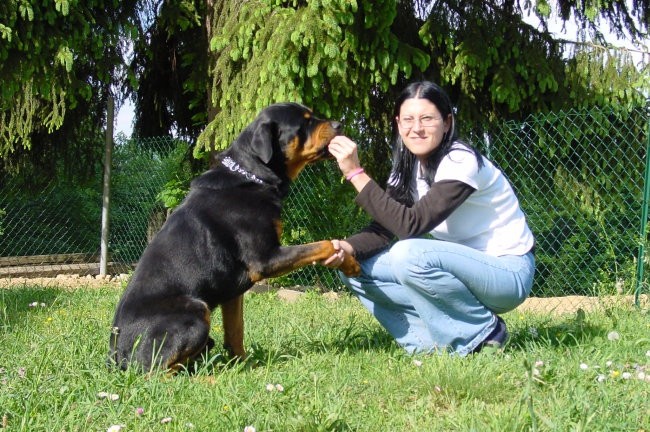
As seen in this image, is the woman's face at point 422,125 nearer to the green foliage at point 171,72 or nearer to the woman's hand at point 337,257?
the woman's hand at point 337,257

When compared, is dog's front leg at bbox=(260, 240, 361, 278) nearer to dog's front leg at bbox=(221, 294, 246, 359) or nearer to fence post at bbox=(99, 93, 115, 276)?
dog's front leg at bbox=(221, 294, 246, 359)

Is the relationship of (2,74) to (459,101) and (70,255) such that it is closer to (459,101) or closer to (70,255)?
(70,255)

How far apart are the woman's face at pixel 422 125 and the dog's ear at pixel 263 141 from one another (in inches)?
26.5

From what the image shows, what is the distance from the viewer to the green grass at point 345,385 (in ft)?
7.63

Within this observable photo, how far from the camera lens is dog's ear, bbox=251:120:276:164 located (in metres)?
3.50

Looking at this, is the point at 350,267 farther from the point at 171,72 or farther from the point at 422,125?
the point at 171,72

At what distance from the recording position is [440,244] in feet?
10.9

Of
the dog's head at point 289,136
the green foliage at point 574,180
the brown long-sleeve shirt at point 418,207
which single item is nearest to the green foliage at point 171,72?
the green foliage at point 574,180

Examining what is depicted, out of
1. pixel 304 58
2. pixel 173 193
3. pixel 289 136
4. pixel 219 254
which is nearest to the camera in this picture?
pixel 219 254

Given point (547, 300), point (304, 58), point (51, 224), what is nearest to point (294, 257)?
point (304, 58)

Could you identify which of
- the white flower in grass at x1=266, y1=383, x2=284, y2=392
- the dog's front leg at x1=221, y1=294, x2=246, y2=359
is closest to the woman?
the dog's front leg at x1=221, y1=294, x2=246, y2=359

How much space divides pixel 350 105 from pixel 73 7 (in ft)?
8.89

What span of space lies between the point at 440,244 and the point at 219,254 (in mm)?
1052

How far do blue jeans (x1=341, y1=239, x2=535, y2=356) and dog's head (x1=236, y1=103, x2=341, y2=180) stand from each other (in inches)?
25.6
